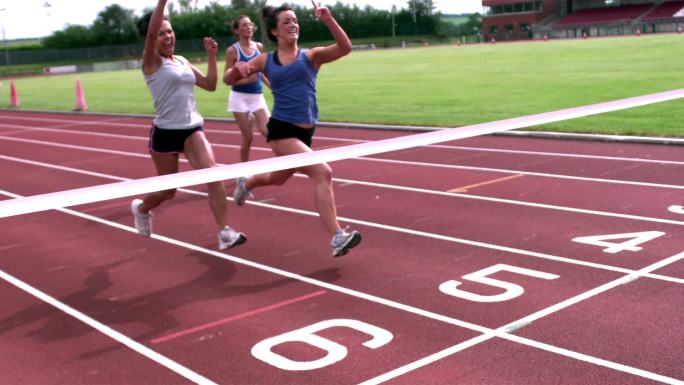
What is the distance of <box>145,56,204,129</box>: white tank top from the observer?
7301 mm

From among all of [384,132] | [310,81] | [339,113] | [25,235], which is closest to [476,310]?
[310,81]

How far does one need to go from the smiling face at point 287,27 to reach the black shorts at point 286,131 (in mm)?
757

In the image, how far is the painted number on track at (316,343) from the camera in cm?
498

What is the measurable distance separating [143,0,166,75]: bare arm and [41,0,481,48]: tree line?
95.4m

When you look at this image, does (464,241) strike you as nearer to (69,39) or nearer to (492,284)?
(492,284)

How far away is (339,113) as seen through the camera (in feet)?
67.3

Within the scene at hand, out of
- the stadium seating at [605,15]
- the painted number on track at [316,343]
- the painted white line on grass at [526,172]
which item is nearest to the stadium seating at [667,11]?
the stadium seating at [605,15]

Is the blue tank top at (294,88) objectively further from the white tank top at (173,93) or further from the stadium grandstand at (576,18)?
the stadium grandstand at (576,18)

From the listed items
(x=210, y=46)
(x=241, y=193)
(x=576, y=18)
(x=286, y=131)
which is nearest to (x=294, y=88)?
(x=286, y=131)

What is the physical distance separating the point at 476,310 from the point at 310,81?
2.65 metres

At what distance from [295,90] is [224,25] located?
10471cm

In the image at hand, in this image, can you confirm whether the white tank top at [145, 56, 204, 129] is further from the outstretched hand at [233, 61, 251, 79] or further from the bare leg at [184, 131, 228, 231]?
the outstretched hand at [233, 61, 251, 79]

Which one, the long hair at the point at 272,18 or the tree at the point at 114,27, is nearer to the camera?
the long hair at the point at 272,18

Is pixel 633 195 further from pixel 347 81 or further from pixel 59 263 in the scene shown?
pixel 347 81
